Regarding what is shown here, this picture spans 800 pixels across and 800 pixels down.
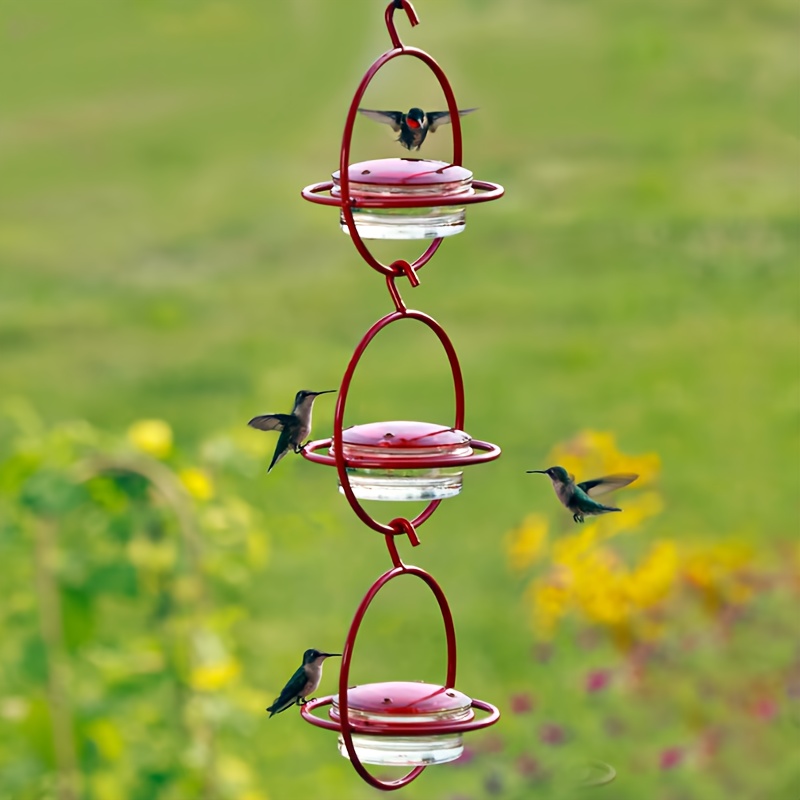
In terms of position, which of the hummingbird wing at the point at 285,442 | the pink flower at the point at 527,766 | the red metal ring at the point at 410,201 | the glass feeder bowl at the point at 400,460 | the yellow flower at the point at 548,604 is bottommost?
the pink flower at the point at 527,766

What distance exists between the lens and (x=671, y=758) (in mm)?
4137

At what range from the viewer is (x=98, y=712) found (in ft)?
10.6

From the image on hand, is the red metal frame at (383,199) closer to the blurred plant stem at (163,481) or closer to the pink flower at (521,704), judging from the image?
the blurred plant stem at (163,481)

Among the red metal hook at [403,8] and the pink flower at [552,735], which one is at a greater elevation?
the red metal hook at [403,8]

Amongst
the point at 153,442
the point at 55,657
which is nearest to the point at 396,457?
the point at 153,442

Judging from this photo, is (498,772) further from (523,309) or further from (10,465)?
(523,309)

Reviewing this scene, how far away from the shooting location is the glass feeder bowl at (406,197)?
1.69 m

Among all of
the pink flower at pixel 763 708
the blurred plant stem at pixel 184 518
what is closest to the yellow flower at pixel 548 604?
the pink flower at pixel 763 708

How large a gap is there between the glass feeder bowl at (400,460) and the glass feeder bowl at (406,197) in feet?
0.71

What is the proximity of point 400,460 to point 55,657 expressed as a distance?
1727 millimetres

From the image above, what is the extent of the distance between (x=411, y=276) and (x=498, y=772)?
100 inches

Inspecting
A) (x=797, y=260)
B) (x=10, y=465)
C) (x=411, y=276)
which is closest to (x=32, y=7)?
(x=797, y=260)

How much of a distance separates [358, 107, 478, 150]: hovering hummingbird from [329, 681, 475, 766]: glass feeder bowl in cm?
63

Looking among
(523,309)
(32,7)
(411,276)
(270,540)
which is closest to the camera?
(411,276)
